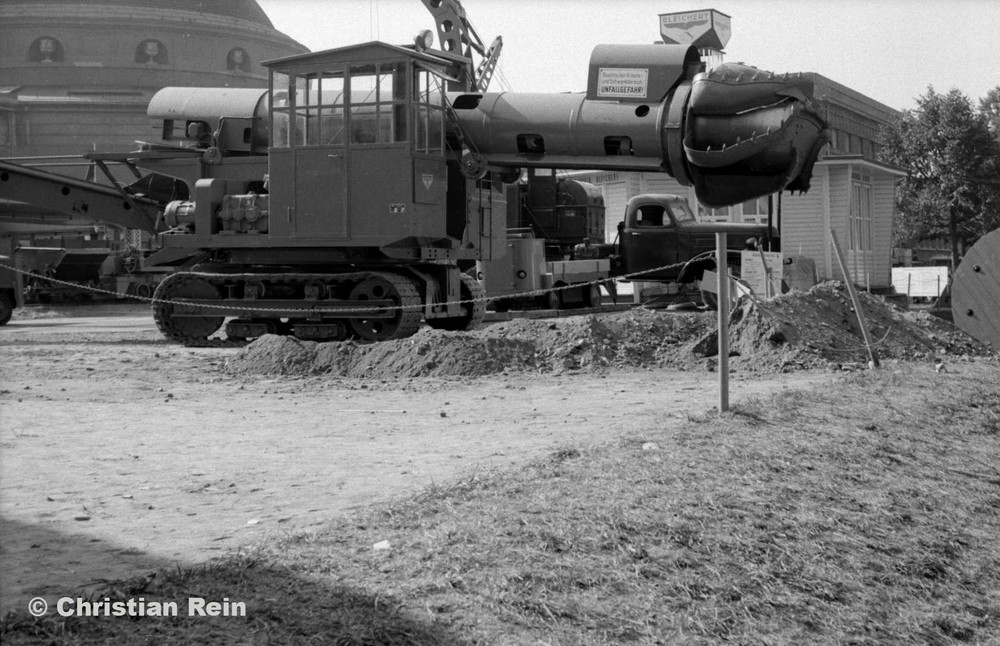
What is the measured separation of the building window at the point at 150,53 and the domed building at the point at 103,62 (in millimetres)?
60

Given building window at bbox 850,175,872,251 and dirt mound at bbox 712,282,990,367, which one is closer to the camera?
dirt mound at bbox 712,282,990,367

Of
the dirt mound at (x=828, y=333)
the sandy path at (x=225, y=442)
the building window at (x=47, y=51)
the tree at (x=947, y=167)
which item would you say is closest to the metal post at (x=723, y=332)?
the sandy path at (x=225, y=442)

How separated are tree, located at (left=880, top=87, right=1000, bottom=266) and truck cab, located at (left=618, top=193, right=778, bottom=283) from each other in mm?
25914

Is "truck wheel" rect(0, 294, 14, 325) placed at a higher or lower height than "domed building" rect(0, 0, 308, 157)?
lower

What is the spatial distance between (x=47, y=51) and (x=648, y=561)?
73.7 m

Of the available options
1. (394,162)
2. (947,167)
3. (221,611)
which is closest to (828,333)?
(394,162)

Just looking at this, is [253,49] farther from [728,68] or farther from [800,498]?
[800,498]

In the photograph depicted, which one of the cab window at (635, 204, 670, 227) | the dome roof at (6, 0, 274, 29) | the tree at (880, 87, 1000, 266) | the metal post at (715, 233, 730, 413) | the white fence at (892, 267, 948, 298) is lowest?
the white fence at (892, 267, 948, 298)

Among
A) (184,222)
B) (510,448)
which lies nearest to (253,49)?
(184,222)

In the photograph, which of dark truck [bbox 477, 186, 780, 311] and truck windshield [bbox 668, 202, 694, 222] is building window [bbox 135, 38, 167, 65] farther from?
truck windshield [bbox 668, 202, 694, 222]

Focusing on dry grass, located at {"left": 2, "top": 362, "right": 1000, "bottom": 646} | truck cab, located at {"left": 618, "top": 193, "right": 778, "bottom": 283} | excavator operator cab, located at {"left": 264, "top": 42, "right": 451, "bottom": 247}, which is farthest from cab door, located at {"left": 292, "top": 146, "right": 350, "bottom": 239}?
truck cab, located at {"left": 618, "top": 193, "right": 778, "bottom": 283}

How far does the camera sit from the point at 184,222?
18734 mm

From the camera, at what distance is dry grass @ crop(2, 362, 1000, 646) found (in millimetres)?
4398

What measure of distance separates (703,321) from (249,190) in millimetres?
7212
